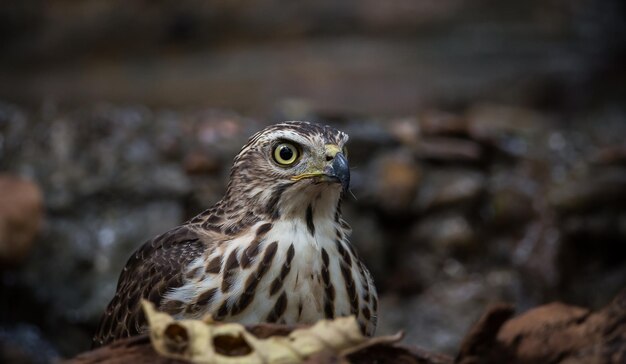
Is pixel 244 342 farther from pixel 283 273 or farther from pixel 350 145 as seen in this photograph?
A: pixel 350 145

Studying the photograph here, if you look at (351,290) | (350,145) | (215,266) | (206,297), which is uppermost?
(350,145)

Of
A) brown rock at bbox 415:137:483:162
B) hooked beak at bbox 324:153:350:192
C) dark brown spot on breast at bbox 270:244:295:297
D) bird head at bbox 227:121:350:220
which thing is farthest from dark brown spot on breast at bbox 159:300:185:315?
brown rock at bbox 415:137:483:162

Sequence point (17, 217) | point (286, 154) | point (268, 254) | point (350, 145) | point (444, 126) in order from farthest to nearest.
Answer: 1. point (444, 126)
2. point (350, 145)
3. point (17, 217)
4. point (286, 154)
5. point (268, 254)

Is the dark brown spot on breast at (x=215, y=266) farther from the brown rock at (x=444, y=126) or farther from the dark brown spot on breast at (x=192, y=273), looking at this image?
the brown rock at (x=444, y=126)

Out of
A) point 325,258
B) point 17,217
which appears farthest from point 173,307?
point 17,217

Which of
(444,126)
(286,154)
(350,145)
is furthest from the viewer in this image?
(444,126)

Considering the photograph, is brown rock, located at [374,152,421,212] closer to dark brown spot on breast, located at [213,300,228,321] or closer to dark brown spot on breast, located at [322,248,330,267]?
dark brown spot on breast, located at [322,248,330,267]

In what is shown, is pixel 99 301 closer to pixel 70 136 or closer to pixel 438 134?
pixel 70 136
